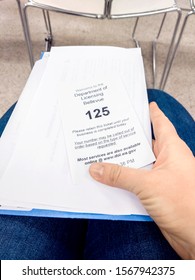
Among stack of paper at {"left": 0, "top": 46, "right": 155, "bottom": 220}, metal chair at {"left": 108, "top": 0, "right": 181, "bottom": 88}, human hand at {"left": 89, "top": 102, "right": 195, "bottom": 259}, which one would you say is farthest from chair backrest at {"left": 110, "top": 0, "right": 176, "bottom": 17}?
human hand at {"left": 89, "top": 102, "right": 195, "bottom": 259}

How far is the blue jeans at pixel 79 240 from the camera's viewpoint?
470mm

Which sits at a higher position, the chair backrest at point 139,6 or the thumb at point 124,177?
the chair backrest at point 139,6

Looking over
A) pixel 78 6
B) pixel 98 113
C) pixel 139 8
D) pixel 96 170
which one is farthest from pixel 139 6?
pixel 96 170

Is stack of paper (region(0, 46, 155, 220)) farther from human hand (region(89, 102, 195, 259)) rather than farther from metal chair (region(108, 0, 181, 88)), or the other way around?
metal chair (region(108, 0, 181, 88))

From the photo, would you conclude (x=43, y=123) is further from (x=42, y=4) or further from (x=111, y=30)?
(x=111, y=30)

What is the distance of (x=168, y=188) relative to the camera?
41cm

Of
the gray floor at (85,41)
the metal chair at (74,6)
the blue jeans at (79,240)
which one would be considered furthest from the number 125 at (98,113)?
the gray floor at (85,41)

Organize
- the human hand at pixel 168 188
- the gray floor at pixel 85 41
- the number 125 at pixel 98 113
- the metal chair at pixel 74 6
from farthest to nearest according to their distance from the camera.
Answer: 1. the gray floor at pixel 85 41
2. the metal chair at pixel 74 6
3. the number 125 at pixel 98 113
4. the human hand at pixel 168 188

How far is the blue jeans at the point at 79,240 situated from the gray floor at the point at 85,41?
2.95 feet

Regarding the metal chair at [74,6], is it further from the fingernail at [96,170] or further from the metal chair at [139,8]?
the fingernail at [96,170]

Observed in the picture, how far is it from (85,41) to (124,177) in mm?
1387

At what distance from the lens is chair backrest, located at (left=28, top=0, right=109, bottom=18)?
3.02ft

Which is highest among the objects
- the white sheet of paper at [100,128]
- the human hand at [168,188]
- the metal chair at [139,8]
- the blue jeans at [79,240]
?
the metal chair at [139,8]

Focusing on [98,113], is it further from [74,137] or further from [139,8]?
[139,8]
